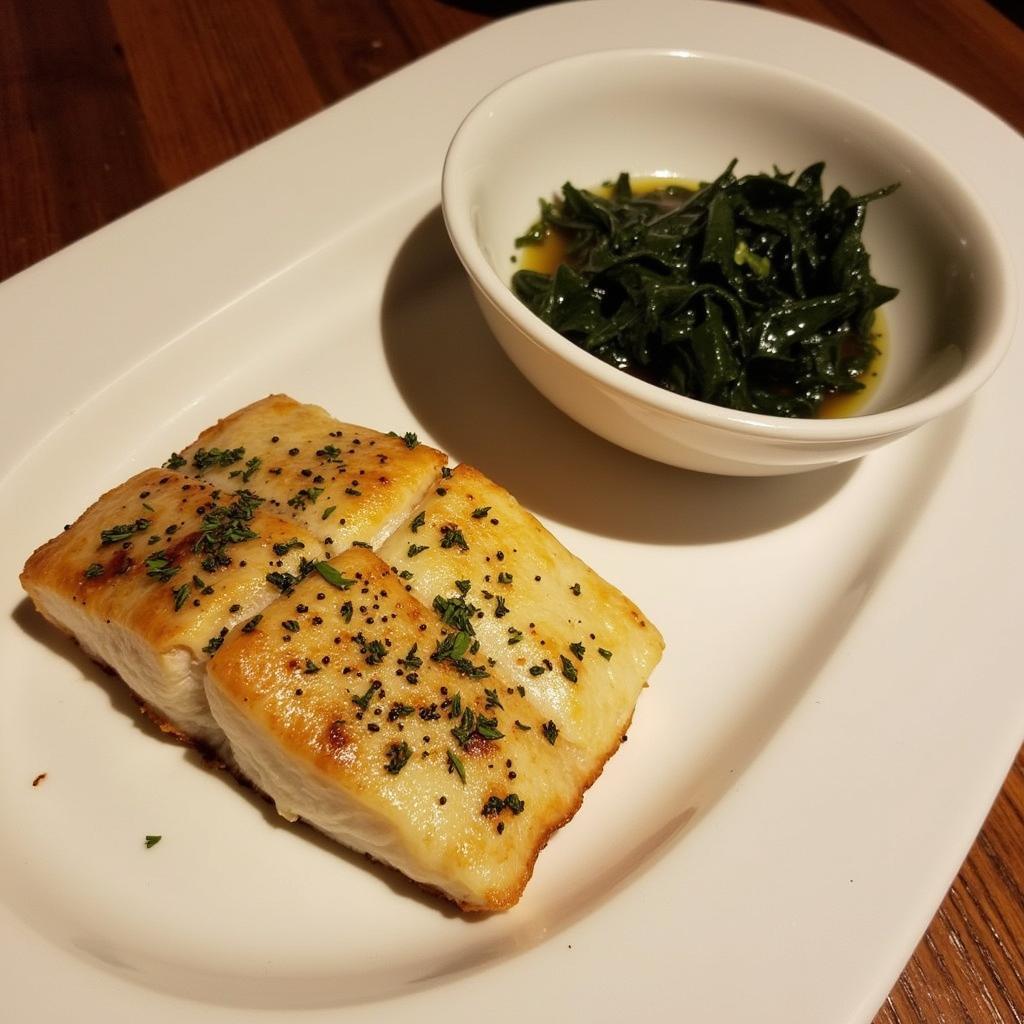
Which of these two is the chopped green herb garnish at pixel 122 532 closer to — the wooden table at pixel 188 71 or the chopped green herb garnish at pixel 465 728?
the chopped green herb garnish at pixel 465 728

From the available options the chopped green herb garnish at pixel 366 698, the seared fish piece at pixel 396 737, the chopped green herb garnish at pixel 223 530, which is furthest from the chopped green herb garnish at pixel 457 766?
the chopped green herb garnish at pixel 223 530

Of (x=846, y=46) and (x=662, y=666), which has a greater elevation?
(x=846, y=46)

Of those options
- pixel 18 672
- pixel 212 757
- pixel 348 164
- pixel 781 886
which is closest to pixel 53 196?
pixel 348 164

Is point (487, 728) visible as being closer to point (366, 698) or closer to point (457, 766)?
point (457, 766)

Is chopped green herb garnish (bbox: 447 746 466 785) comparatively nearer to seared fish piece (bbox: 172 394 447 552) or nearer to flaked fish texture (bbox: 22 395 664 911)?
flaked fish texture (bbox: 22 395 664 911)

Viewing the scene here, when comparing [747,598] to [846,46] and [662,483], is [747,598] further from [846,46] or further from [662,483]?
[846,46]
